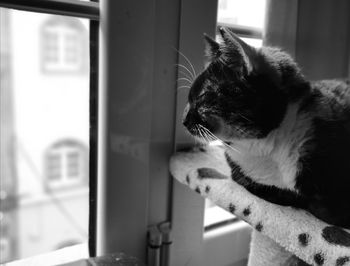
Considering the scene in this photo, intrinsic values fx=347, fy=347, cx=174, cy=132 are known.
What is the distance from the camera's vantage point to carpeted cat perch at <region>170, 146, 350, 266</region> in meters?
0.45

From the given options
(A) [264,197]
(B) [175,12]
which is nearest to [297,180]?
(A) [264,197]

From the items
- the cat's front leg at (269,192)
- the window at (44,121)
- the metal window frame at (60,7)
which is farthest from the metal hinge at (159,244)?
the metal window frame at (60,7)

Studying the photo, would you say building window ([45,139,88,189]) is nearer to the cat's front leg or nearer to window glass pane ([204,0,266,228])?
window glass pane ([204,0,266,228])

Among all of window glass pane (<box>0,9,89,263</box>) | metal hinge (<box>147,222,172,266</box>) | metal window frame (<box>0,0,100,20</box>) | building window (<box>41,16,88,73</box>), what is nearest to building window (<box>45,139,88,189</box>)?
window glass pane (<box>0,9,89,263</box>)

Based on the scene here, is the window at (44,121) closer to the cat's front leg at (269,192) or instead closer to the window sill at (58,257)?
the window sill at (58,257)

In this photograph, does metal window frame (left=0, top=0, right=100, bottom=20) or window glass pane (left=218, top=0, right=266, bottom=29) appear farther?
window glass pane (left=218, top=0, right=266, bottom=29)

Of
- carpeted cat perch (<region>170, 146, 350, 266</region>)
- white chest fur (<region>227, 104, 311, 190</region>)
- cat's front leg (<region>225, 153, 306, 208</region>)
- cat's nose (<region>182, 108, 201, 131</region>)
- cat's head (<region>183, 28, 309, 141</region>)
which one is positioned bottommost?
carpeted cat perch (<region>170, 146, 350, 266</region>)

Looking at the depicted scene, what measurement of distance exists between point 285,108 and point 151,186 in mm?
333

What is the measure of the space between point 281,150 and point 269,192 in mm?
70

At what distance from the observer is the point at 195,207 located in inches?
31.0

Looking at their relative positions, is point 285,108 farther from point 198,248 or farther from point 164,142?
point 198,248

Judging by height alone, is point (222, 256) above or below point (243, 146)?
below

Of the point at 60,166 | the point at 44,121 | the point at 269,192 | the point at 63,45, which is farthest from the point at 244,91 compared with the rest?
the point at 60,166

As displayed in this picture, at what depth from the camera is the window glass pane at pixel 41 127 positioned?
0.71m
